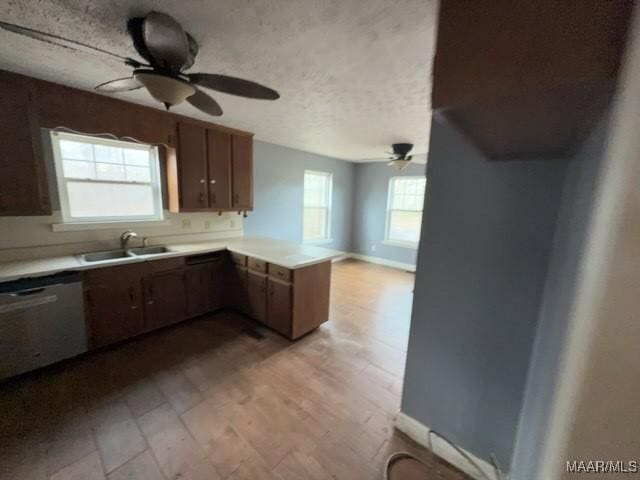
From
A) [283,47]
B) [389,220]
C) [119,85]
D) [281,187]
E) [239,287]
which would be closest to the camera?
[283,47]

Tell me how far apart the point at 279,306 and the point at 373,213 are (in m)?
3.98

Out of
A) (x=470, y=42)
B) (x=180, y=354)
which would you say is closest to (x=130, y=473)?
(x=180, y=354)

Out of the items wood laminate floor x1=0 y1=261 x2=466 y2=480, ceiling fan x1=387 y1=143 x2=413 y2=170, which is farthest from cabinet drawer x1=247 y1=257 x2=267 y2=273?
ceiling fan x1=387 y1=143 x2=413 y2=170

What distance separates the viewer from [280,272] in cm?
252

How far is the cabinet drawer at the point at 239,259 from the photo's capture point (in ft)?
9.48

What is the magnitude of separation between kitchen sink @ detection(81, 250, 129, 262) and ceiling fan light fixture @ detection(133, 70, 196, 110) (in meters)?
1.94

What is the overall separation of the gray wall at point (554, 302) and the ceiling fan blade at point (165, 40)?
5.71 feet

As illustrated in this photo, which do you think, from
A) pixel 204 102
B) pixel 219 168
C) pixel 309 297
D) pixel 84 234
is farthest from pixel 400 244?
pixel 84 234

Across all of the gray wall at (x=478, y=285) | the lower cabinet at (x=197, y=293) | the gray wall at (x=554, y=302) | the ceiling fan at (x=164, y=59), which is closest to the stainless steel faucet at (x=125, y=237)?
the lower cabinet at (x=197, y=293)

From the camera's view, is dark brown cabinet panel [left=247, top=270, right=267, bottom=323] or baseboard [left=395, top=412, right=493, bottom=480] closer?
baseboard [left=395, top=412, right=493, bottom=480]

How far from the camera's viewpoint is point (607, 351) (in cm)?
41

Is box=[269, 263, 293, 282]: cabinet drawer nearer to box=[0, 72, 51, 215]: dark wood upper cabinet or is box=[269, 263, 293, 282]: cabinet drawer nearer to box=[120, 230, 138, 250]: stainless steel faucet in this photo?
box=[120, 230, 138, 250]: stainless steel faucet

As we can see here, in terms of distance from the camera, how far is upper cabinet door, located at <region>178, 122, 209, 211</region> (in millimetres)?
2803

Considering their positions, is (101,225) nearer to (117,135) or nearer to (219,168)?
(117,135)
